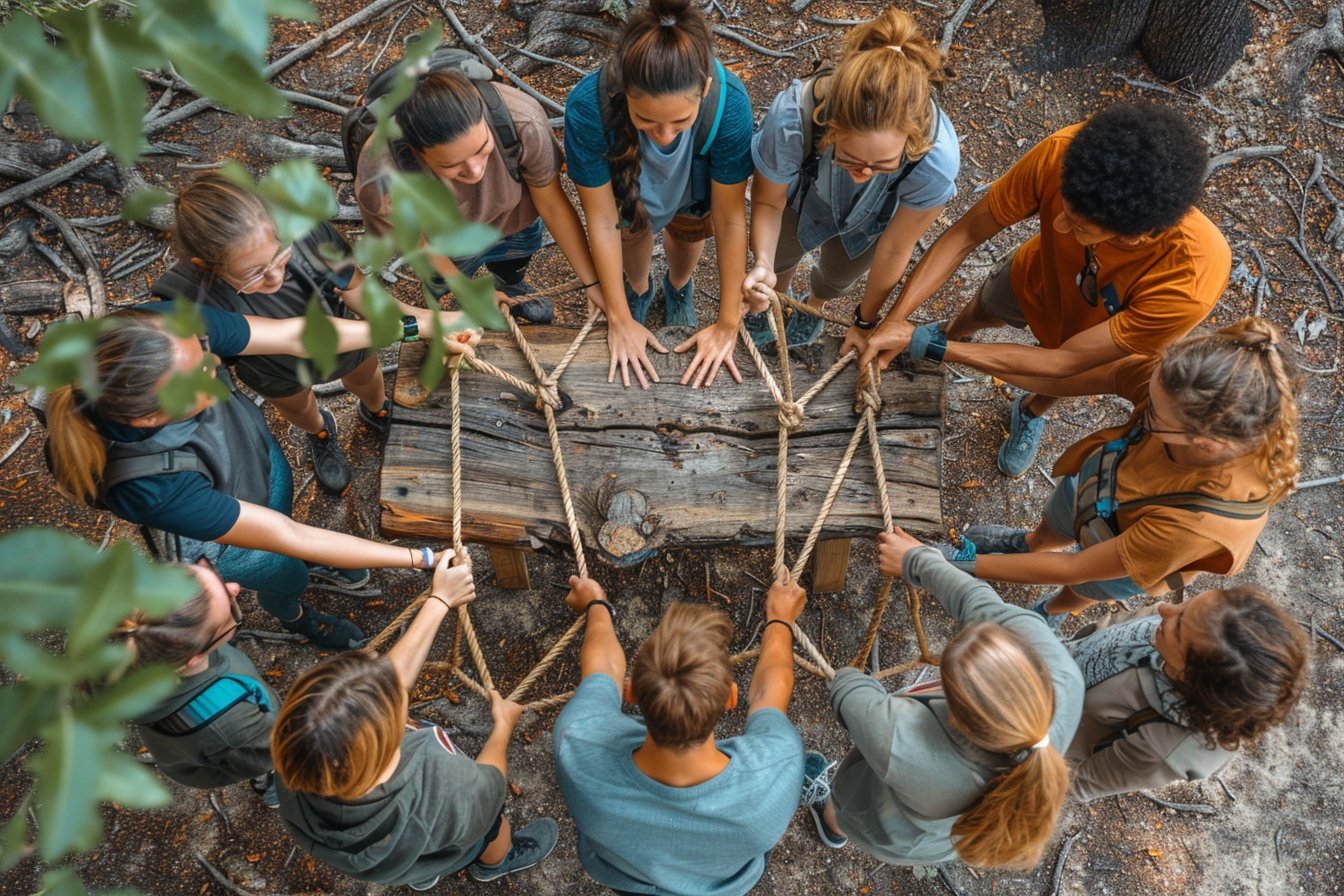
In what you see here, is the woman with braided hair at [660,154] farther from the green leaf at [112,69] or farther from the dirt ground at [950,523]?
the green leaf at [112,69]

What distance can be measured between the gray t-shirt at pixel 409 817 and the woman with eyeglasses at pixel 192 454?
0.66 m

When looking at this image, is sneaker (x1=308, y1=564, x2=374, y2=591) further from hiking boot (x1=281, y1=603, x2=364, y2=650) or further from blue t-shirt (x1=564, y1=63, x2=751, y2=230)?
blue t-shirt (x1=564, y1=63, x2=751, y2=230)

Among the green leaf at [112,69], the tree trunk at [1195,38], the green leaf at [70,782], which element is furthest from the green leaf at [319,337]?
the tree trunk at [1195,38]

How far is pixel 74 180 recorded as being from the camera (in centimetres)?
448

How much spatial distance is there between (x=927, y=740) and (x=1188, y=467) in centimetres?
109

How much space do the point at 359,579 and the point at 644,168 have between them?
2209 mm

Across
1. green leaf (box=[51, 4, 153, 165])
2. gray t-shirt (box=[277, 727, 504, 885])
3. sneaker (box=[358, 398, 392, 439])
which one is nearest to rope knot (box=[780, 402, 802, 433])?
gray t-shirt (box=[277, 727, 504, 885])

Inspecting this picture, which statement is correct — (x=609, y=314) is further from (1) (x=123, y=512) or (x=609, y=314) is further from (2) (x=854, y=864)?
(2) (x=854, y=864)

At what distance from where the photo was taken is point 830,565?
3498 mm

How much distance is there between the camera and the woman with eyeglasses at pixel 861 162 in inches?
94.6

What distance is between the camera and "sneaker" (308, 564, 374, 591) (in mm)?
3693

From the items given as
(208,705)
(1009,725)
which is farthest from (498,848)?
(1009,725)

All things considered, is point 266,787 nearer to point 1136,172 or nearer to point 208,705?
point 208,705

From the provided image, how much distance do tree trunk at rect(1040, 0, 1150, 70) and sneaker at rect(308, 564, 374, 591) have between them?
484 cm
